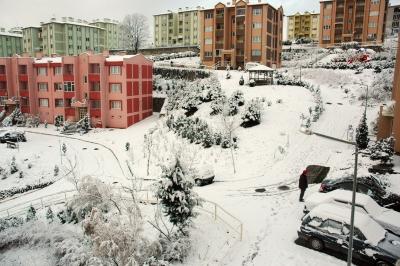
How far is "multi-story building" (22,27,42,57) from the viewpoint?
329 feet

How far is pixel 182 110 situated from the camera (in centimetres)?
4506

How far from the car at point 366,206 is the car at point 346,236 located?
105 cm

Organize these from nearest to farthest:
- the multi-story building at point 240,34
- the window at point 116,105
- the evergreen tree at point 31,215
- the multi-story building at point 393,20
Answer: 1. the evergreen tree at point 31,215
2. the window at point 116,105
3. the multi-story building at point 240,34
4. the multi-story building at point 393,20

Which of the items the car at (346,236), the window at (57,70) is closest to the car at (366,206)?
the car at (346,236)

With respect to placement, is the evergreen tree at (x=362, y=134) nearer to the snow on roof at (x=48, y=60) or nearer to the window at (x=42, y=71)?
the snow on roof at (x=48, y=60)

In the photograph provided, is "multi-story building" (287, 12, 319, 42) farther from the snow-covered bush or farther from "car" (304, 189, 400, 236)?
"car" (304, 189, 400, 236)

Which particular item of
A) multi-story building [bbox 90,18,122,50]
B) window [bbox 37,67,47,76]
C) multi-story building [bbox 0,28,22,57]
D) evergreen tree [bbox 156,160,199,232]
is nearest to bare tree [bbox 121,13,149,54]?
multi-story building [bbox 90,18,122,50]

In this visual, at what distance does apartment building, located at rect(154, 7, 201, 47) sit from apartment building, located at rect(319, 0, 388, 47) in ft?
120

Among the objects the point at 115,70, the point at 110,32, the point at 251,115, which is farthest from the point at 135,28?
the point at 251,115

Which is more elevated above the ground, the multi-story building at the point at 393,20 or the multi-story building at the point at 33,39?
the multi-story building at the point at 393,20

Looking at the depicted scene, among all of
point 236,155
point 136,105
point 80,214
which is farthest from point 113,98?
point 80,214

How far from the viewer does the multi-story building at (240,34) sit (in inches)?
2571

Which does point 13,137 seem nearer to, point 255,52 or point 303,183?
point 303,183

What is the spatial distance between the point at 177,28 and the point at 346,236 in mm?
102807
